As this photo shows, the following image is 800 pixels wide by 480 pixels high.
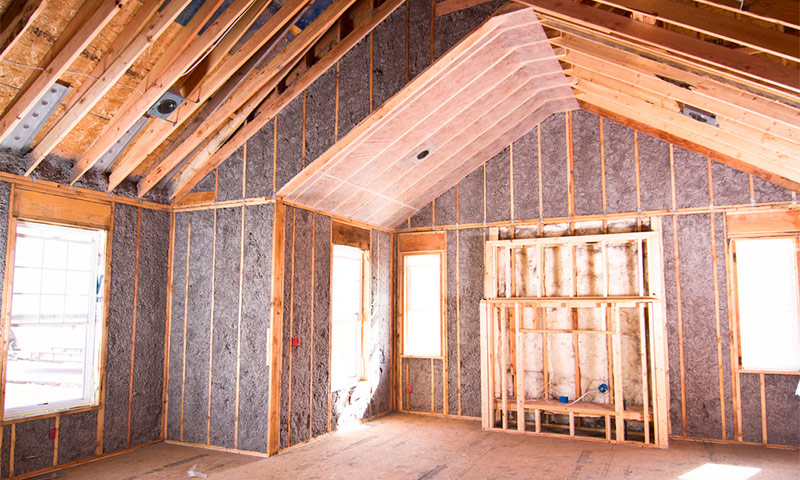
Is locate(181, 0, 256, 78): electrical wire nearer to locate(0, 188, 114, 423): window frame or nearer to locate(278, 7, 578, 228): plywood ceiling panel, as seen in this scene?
locate(278, 7, 578, 228): plywood ceiling panel

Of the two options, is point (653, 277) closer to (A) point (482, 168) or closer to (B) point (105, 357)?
(A) point (482, 168)

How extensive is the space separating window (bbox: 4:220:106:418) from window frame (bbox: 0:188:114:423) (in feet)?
0.09

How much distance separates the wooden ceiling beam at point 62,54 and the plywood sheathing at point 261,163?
222 cm

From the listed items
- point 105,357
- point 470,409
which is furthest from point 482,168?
point 105,357

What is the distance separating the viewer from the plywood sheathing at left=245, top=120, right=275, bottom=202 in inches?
240

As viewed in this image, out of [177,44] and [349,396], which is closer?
[177,44]

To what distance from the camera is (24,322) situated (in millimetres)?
5121

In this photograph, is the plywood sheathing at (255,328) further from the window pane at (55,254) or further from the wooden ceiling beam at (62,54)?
the wooden ceiling beam at (62,54)

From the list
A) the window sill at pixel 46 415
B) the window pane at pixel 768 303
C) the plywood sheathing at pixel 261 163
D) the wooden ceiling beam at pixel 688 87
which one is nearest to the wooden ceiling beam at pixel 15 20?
the plywood sheathing at pixel 261 163

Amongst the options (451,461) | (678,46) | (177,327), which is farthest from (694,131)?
(177,327)

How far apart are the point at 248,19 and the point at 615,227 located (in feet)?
17.2

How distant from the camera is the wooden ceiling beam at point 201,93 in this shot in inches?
177

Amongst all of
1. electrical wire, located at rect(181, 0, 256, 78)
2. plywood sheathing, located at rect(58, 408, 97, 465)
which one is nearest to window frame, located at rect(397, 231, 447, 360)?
plywood sheathing, located at rect(58, 408, 97, 465)

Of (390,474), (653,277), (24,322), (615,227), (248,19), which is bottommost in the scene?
(390,474)
